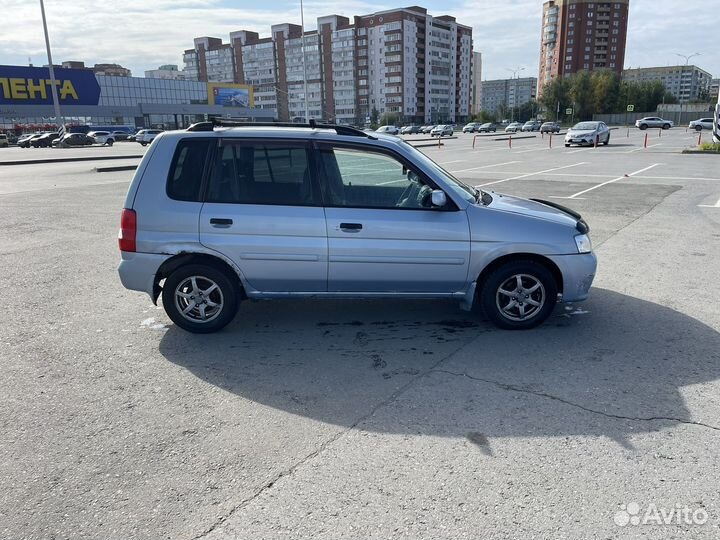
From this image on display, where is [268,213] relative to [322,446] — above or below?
above

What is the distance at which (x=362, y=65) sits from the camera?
138125mm

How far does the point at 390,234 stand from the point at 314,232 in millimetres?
662

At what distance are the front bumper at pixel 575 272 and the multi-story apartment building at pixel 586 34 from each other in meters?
150

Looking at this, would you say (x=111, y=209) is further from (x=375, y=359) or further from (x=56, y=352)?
(x=375, y=359)

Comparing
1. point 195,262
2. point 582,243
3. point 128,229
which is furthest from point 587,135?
point 128,229

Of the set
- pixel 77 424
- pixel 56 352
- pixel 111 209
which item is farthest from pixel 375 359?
pixel 111 209

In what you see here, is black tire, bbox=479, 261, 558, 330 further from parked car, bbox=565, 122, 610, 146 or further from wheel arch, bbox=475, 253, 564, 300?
parked car, bbox=565, 122, 610, 146

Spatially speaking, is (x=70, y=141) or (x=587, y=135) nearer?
(x=587, y=135)

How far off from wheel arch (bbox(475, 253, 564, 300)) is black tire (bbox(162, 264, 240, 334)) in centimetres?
225

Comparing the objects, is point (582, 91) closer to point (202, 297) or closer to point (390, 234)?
point (390, 234)

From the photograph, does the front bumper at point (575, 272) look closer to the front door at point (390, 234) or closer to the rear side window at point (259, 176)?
the front door at point (390, 234)

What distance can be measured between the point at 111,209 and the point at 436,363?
413 inches

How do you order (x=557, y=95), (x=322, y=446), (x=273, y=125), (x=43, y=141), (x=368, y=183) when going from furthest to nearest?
(x=557, y=95) < (x=43, y=141) < (x=273, y=125) < (x=368, y=183) < (x=322, y=446)

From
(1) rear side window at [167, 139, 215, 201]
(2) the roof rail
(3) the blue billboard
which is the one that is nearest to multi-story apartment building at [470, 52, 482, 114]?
(3) the blue billboard
